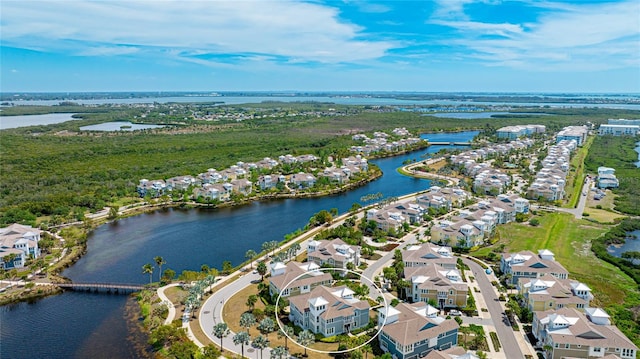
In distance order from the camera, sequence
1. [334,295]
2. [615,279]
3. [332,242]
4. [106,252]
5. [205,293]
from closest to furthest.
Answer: [334,295] < [205,293] < [615,279] < [332,242] < [106,252]

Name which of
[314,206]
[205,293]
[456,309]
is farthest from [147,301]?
[314,206]

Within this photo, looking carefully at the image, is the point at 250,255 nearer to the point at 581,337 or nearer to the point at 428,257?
the point at 428,257

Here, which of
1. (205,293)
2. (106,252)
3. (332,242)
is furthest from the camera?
(106,252)

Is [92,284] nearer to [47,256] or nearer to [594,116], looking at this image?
[47,256]

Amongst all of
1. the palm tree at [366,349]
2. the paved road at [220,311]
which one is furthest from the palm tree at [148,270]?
the palm tree at [366,349]

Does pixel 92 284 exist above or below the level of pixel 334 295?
below

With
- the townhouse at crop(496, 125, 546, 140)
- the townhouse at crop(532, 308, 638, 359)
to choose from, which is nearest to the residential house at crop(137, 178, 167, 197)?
the townhouse at crop(532, 308, 638, 359)

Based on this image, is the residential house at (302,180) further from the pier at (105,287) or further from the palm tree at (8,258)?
the palm tree at (8,258)
